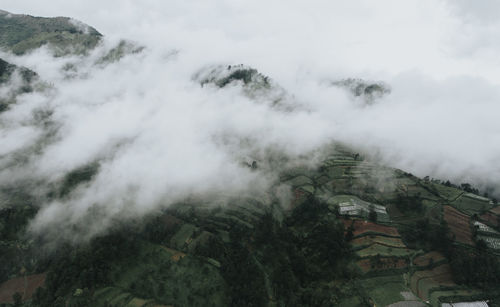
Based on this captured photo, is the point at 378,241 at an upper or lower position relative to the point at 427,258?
upper

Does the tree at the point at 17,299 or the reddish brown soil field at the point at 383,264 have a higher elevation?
the tree at the point at 17,299

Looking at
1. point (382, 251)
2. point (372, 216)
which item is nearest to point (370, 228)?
point (372, 216)

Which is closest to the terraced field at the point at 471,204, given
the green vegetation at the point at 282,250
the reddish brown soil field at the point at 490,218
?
the green vegetation at the point at 282,250

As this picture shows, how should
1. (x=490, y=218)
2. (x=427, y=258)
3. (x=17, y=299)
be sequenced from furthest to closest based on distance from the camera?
(x=490, y=218), (x=427, y=258), (x=17, y=299)

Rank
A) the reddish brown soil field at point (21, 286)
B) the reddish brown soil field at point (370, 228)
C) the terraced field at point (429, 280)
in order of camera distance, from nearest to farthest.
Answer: the terraced field at point (429, 280)
the reddish brown soil field at point (21, 286)
the reddish brown soil field at point (370, 228)

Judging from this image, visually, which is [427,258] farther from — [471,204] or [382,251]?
[471,204]

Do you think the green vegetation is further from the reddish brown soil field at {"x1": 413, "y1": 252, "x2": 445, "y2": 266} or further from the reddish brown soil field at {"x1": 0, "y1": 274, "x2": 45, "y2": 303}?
the reddish brown soil field at {"x1": 0, "y1": 274, "x2": 45, "y2": 303}

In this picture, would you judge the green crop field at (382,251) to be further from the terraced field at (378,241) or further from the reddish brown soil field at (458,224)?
the reddish brown soil field at (458,224)
